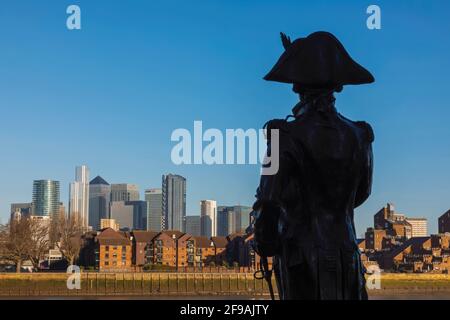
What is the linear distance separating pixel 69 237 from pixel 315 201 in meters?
103

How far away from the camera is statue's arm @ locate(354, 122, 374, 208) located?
273 inches

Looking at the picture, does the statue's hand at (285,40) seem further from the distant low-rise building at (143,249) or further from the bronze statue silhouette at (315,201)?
the distant low-rise building at (143,249)

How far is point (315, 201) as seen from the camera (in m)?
6.79

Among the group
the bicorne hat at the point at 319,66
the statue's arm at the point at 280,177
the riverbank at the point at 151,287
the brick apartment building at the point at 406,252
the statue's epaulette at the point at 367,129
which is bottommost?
the riverbank at the point at 151,287

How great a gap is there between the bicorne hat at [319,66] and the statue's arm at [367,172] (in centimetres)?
45

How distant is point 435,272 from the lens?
388 ft

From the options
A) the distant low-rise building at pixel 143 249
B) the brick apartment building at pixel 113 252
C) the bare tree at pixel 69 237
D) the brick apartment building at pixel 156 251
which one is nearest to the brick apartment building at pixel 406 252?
the brick apartment building at pixel 156 251

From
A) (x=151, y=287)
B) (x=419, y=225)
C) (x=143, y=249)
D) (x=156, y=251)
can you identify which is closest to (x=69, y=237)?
(x=143, y=249)

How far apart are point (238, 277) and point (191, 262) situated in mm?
21112

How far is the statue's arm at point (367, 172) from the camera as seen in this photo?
6.95m

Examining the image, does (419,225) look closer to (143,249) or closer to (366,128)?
(143,249)
